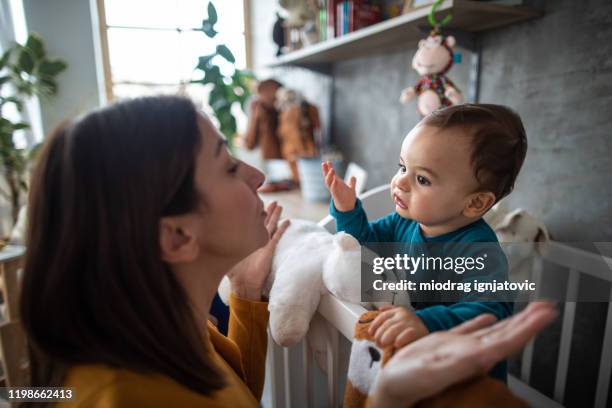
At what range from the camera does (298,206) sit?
1.73 meters

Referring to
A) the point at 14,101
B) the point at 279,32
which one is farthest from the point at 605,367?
the point at 14,101

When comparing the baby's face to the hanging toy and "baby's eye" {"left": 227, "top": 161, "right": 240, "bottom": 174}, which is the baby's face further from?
the hanging toy

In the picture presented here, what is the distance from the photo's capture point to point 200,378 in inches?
17.9

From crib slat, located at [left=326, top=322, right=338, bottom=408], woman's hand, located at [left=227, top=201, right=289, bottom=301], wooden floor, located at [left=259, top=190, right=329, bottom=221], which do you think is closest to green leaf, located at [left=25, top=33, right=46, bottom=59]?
wooden floor, located at [left=259, top=190, right=329, bottom=221]

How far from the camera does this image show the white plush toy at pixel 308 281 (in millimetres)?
612

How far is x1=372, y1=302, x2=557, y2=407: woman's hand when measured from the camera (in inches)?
12.5

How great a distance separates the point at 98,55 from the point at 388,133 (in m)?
1.10

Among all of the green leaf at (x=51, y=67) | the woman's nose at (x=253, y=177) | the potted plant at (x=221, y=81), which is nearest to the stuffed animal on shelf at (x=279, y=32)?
the potted plant at (x=221, y=81)

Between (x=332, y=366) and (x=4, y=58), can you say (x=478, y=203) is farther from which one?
(x=4, y=58)

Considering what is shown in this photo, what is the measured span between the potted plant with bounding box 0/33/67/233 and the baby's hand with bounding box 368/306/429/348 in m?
1.80

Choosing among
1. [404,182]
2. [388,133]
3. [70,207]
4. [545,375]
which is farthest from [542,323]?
[388,133]

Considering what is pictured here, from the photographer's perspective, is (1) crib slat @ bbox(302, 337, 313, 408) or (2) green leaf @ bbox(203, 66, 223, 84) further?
(2) green leaf @ bbox(203, 66, 223, 84)

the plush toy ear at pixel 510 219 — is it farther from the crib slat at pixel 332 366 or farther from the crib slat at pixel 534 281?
the crib slat at pixel 332 366

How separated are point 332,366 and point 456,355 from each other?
380 millimetres
